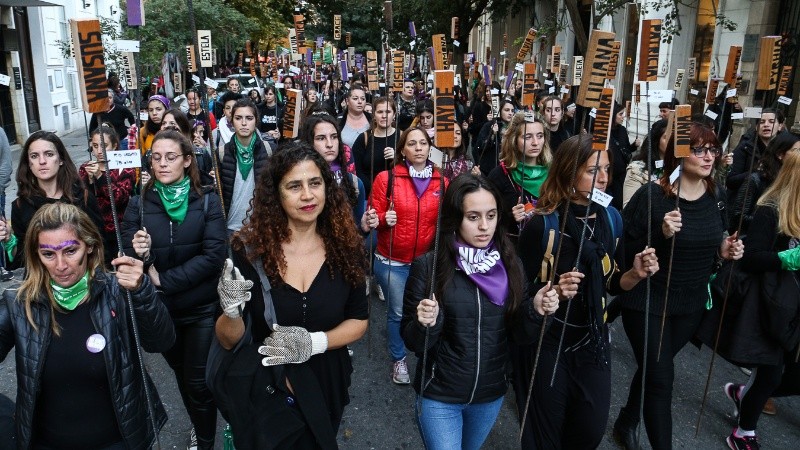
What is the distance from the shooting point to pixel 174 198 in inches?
132

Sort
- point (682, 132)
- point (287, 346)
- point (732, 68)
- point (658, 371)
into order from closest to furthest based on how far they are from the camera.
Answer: point (287, 346)
point (682, 132)
point (658, 371)
point (732, 68)

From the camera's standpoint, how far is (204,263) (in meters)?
3.30

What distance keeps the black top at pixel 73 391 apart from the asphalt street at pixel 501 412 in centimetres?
152

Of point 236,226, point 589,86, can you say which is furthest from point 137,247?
point 589,86

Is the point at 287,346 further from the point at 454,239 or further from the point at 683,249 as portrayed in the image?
the point at 683,249

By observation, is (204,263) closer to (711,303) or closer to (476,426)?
(476,426)

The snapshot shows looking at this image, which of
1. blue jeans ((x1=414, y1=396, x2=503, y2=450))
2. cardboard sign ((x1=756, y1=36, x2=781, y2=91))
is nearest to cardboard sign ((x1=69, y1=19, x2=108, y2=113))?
blue jeans ((x1=414, y1=396, x2=503, y2=450))

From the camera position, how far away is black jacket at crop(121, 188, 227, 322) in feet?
10.7

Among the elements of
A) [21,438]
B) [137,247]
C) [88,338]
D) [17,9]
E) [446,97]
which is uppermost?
[17,9]

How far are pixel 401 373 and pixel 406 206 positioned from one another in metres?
1.27

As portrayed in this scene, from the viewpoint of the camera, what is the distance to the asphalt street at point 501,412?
389cm

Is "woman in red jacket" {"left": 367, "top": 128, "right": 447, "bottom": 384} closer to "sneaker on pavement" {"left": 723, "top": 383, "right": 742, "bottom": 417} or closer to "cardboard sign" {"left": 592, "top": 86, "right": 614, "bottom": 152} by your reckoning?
"cardboard sign" {"left": 592, "top": 86, "right": 614, "bottom": 152}

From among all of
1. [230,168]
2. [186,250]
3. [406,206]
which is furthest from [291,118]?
[186,250]

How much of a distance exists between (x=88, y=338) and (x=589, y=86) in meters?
2.38
